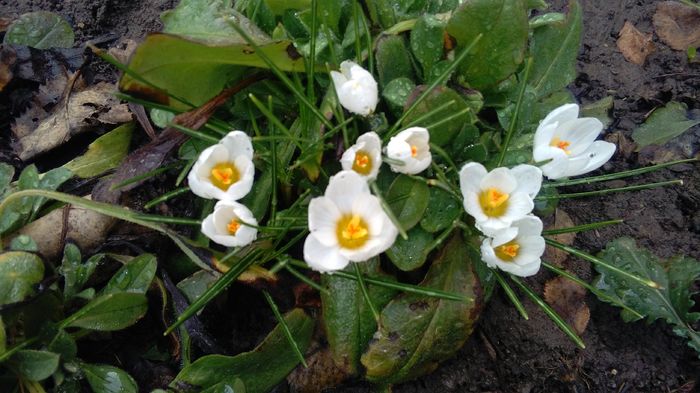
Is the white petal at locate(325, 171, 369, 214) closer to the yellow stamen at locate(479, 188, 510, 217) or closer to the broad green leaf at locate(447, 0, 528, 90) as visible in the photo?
the yellow stamen at locate(479, 188, 510, 217)

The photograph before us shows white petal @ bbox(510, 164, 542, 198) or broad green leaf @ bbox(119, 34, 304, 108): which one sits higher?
broad green leaf @ bbox(119, 34, 304, 108)

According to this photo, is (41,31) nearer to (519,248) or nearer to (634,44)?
(519,248)

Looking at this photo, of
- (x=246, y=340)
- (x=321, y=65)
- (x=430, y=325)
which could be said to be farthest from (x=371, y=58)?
(x=246, y=340)

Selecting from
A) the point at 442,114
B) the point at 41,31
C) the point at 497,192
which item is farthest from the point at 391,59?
the point at 41,31

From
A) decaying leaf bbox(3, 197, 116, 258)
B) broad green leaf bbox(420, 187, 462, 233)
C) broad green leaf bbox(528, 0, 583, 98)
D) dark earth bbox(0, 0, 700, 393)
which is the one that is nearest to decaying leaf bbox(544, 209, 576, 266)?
dark earth bbox(0, 0, 700, 393)

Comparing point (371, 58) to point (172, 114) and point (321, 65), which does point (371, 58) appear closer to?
point (321, 65)

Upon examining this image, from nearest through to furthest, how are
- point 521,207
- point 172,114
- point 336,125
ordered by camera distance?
point 521,207, point 336,125, point 172,114
